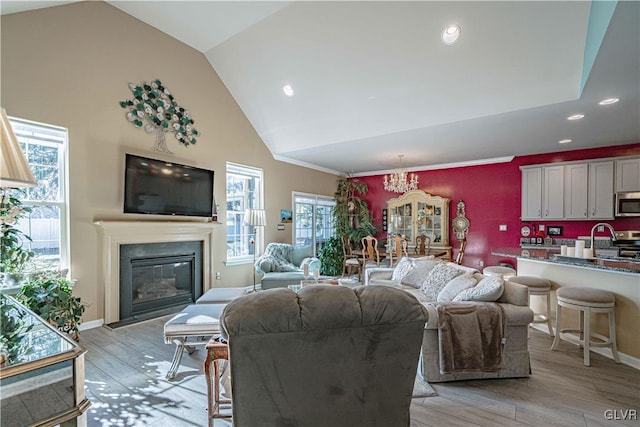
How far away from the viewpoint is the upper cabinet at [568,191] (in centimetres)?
518

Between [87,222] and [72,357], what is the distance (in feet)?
10.5

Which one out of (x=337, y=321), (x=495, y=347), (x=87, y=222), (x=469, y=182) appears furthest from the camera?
(x=469, y=182)

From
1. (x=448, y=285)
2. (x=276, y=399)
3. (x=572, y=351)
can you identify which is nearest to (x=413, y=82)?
(x=448, y=285)

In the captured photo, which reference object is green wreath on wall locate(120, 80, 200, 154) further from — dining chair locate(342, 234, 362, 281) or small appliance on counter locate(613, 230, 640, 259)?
small appliance on counter locate(613, 230, 640, 259)

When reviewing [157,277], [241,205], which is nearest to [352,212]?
[241,205]

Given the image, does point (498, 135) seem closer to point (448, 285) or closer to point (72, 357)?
point (448, 285)

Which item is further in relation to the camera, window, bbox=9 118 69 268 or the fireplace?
the fireplace

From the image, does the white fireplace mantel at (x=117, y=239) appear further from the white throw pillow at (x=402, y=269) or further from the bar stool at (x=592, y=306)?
the bar stool at (x=592, y=306)

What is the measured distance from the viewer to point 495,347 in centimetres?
241

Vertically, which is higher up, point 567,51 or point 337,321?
point 567,51

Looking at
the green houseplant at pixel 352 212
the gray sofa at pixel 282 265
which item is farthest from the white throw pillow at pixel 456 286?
the green houseplant at pixel 352 212

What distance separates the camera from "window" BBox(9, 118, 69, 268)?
3213 millimetres

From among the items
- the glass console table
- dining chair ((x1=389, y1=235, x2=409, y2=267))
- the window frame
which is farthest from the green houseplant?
the glass console table

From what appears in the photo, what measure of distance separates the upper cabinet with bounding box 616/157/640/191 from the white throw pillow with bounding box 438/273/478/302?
4350 mm
